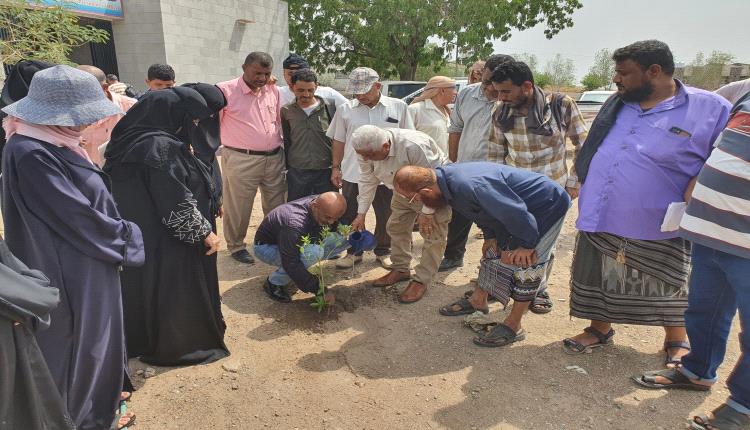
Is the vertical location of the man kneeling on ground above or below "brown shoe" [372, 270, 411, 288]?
above

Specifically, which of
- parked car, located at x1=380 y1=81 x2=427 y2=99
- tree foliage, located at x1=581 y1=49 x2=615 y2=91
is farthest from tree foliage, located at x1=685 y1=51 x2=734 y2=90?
parked car, located at x1=380 y1=81 x2=427 y2=99

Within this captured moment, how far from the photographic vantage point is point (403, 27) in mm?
17000

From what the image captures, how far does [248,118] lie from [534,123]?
241 centimetres

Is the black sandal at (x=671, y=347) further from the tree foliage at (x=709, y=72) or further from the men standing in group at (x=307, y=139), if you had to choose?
the tree foliage at (x=709, y=72)

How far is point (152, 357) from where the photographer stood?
2.95m

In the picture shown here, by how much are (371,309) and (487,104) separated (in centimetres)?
195

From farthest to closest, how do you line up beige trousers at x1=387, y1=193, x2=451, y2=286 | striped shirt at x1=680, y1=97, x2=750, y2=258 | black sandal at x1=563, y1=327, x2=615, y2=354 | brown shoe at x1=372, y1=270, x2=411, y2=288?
brown shoe at x1=372, y1=270, x2=411, y2=288
beige trousers at x1=387, y1=193, x2=451, y2=286
black sandal at x1=563, y1=327, x2=615, y2=354
striped shirt at x1=680, y1=97, x2=750, y2=258

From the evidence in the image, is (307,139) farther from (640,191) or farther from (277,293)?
(640,191)

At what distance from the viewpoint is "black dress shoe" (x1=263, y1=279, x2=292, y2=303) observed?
3.85 meters

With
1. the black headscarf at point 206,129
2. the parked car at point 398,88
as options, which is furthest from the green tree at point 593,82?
the black headscarf at point 206,129

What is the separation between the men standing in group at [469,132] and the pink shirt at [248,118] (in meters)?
1.65

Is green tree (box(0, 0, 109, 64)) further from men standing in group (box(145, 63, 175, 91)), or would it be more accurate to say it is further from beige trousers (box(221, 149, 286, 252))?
beige trousers (box(221, 149, 286, 252))

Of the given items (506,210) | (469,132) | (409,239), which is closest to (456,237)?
(409,239)

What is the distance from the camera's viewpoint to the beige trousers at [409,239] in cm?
380
